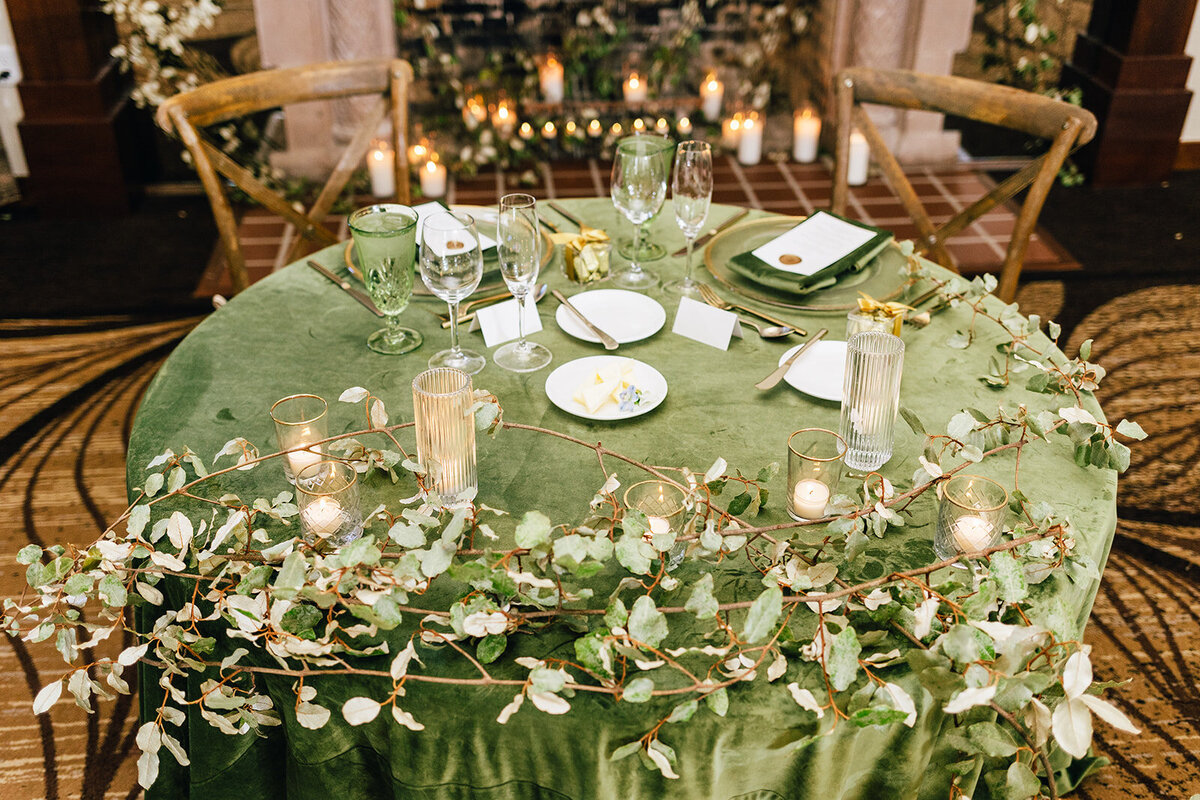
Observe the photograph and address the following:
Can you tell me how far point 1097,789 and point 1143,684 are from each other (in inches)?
11.4

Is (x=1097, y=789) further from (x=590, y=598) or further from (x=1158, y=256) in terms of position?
(x=1158, y=256)

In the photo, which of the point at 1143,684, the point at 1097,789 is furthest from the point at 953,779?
the point at 1143,684

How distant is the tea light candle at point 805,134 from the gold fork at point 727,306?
265cm

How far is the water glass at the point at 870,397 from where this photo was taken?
1166mm

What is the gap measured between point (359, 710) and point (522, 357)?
0.64 meters

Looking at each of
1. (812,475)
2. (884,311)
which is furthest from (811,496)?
(884,311)

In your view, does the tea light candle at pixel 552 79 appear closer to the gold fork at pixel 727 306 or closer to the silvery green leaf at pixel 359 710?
the gold fork at pixel 727 306

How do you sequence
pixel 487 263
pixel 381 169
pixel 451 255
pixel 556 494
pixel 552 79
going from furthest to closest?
1. pixel 552 79
2. pixel 381 169
3. pixel 487 263
4. pixel 451 255
5. pixel 556 494

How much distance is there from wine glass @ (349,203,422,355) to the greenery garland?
0.30m

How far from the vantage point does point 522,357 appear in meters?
1.43

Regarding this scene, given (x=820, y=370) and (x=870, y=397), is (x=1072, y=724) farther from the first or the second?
(x=820, y=370)

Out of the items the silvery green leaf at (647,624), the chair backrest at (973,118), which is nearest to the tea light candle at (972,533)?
the silvery green leaf at (647,624)

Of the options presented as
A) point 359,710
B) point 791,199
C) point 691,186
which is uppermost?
point 691,186

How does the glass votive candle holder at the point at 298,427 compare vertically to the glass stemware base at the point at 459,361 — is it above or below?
above
